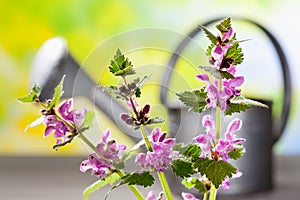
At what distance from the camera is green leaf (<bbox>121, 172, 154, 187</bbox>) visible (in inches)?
9.2

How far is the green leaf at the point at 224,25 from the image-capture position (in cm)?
22

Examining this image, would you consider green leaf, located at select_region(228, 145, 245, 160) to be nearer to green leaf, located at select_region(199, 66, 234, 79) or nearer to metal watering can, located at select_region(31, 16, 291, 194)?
green leaf, located at select_region(199, 66, 234, 79)

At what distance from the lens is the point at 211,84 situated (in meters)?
0.23

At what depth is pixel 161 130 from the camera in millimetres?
242

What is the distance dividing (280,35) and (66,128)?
1.11 metres

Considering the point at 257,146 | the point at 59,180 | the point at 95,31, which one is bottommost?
the point at 257,146

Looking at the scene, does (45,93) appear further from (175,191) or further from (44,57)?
(175,191)

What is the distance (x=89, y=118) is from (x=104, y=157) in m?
0.02

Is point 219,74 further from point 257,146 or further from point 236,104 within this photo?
point 257,146

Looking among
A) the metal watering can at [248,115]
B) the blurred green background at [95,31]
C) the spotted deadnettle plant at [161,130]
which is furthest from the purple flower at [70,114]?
the blurred green background at [95,31]

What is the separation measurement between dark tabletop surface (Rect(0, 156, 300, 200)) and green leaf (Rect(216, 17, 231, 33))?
64cm

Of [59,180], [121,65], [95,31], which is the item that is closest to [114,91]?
[121,65]

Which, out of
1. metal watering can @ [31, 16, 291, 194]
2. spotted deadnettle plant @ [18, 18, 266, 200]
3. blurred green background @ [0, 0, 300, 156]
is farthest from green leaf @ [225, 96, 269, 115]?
blurred green background @ [0, 0, 300, 156]

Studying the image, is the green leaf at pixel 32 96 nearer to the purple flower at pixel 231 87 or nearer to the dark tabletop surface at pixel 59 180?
the purple flower at pixel 231 87
